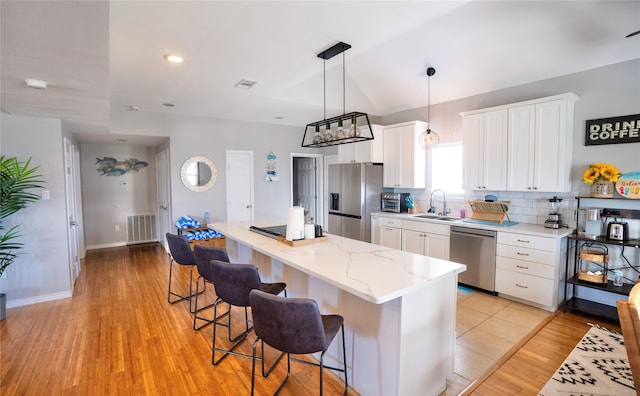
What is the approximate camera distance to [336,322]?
1871mm

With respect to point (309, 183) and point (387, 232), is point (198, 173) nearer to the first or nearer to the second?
point (309, 183)

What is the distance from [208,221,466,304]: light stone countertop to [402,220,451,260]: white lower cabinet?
6.13 ft

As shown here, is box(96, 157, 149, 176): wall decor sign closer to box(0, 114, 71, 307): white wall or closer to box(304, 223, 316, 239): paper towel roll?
box(0, 114, 71, 307): white wall

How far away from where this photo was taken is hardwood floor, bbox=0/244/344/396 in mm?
2137

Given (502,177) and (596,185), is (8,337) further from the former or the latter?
(596,185)

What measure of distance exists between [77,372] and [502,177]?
4762mm

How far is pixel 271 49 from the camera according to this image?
281 centimetres

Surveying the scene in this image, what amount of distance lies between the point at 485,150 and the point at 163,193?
5.84 meters

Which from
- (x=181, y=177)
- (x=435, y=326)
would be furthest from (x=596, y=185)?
(x=181, y=177)

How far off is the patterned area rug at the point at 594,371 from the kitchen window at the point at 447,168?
8.02 feet

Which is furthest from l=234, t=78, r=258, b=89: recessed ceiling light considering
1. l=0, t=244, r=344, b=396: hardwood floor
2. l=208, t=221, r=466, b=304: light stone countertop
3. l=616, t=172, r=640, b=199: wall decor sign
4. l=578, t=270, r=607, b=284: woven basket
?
l=578, t=270, r=607, b=284: woven basket

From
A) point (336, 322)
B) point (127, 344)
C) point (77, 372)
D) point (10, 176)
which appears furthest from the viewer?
point (10, 176)

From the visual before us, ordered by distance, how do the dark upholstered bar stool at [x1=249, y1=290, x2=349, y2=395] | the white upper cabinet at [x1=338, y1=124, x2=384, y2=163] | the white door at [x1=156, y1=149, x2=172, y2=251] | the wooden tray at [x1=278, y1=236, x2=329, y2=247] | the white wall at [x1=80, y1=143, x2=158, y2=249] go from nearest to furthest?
Answer: the dark upholstered bar stool at [x1=249, y1=290, x2=349, y2=395], the wooden tray at [x1=278, y1=236, x2=329, y2=247], the white upper cabinet at [x1=338, y1=124, x2=384, y2=163], the white door at [x1=156, y1=149, x2=172, y2=251], the white wall at [x1=80, y1=143, x2=158, y2=249]

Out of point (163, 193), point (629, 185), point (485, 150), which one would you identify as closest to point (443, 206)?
point (485, 150)
